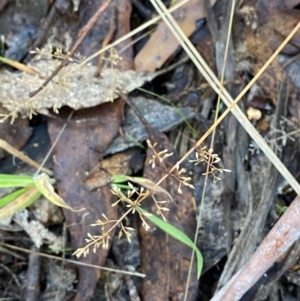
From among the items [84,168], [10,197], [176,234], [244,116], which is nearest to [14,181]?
[10,197]

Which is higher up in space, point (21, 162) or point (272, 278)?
point (21, 162)

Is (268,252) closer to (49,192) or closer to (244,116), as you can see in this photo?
(244,116)

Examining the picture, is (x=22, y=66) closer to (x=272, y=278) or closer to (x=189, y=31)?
(x=189, y=31)

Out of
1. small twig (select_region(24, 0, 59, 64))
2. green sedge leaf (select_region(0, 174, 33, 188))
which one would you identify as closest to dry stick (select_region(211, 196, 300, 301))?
green sedge leaf (select_region(0, 174, 33, 188))

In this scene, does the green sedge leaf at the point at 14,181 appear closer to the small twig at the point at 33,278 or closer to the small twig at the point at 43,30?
the small twig at the point at 33,278

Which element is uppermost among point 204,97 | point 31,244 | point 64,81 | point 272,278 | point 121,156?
point 64,81

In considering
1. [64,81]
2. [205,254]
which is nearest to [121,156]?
[64,81]

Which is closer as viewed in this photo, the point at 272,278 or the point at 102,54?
the point at 272,278

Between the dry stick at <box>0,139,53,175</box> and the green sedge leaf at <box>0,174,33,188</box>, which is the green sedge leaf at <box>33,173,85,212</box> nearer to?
the green sedge leaf at <box>0,174,33,188</box>
